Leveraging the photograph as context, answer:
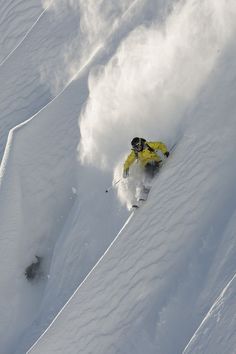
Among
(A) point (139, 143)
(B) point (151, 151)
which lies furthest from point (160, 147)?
(A) point (139, 143)

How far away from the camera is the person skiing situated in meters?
14.2

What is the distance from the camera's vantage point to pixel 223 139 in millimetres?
13562

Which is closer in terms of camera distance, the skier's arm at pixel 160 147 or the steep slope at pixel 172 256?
the steep slope at pixel 172 256

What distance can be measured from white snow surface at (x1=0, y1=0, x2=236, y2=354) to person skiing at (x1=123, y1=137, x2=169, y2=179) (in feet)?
1.10

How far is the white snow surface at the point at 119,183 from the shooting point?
12852 mm

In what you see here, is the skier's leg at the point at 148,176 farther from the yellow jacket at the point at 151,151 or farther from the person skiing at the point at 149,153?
the yellow jacket at the point at 151,151

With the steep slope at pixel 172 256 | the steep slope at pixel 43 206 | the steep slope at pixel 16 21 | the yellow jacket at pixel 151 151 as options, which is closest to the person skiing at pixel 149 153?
the yellow jacket at pixel 151 151

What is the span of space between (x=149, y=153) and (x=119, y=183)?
195 cm

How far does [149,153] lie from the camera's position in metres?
14.2

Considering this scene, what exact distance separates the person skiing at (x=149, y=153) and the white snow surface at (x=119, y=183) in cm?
34

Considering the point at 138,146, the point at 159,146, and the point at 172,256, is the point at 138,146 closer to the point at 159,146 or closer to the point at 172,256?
the point at 159,146

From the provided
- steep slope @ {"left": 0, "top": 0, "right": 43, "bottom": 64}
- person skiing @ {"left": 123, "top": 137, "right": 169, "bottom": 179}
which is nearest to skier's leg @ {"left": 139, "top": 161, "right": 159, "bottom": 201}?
person skiing @ {"left": 123, "top": 137, "right": 169, "bottom": 179}

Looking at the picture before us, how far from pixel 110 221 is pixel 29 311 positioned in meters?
3.64

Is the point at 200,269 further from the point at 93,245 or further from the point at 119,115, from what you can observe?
the point at 119,115
